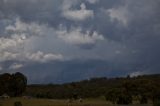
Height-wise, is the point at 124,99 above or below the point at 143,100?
above

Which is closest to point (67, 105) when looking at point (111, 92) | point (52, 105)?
point (52, 105)

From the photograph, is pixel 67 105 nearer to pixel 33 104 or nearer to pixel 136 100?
pixel 33 104

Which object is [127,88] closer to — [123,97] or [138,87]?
[138,87]

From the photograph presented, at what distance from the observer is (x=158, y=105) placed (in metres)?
114

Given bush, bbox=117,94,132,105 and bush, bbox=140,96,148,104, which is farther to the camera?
bush, bbox=140,96,148,104

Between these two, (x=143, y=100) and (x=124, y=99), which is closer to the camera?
(x=124, y=99)

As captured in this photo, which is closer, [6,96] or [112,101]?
[112,101]

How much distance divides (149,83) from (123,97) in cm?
2490

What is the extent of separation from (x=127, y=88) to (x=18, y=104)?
50.8m

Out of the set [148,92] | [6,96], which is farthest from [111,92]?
[6,96]

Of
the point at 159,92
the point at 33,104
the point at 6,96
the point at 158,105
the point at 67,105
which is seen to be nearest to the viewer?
the point at 158,105

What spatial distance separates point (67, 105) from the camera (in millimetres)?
146000

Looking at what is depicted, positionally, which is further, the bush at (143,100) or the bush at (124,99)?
the bush at (143,100)

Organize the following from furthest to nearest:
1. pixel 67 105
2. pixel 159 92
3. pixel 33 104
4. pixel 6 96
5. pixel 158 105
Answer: pixel 6 96 < pixel 159 92 < pixel 33 104 < pixel 67 105 < pixel 158 105
